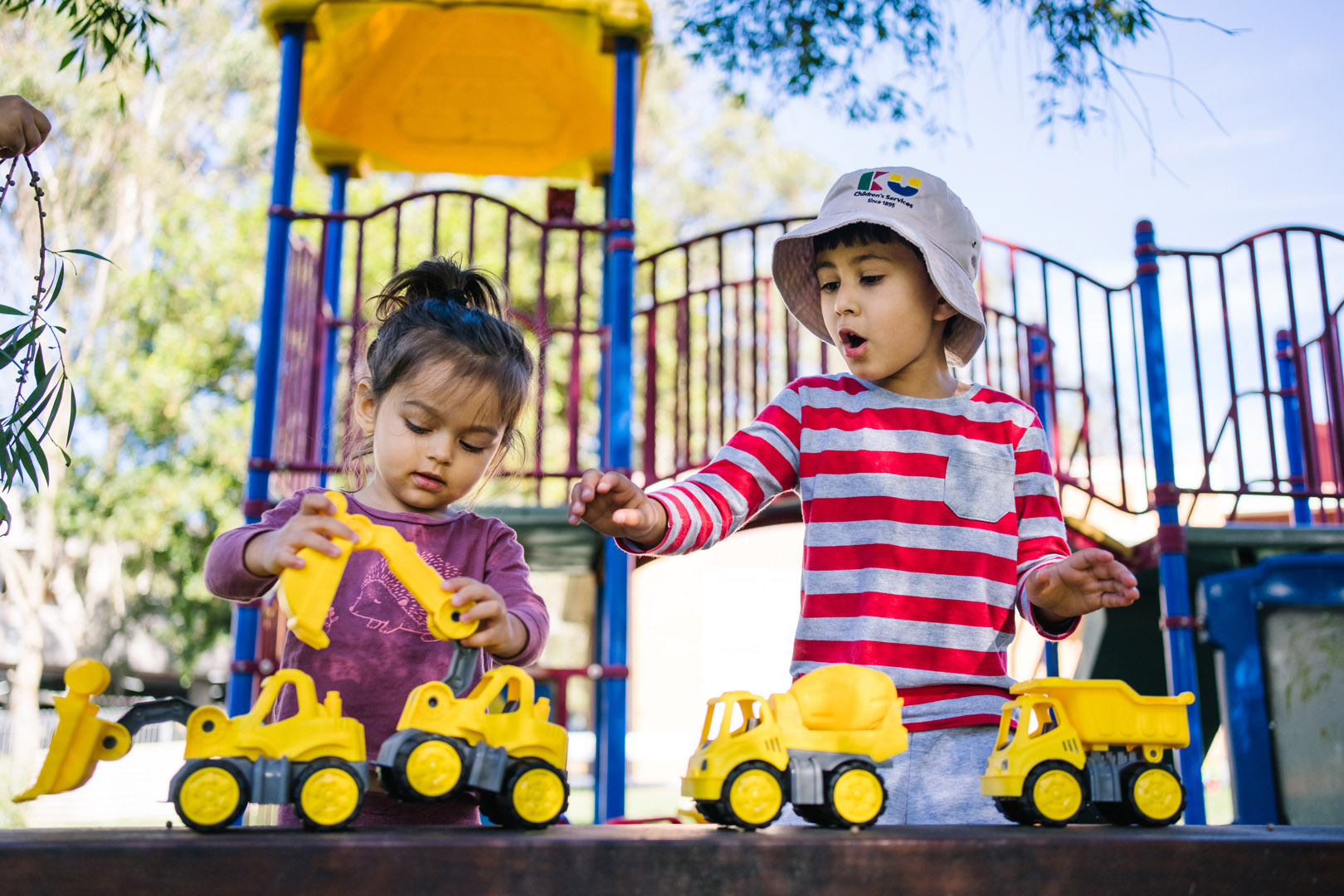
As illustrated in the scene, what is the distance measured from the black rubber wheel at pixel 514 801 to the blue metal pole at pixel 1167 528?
11.9ft

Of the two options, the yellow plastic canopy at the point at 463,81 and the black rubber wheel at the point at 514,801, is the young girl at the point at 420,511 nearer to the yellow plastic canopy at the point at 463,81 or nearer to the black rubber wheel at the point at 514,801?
the black rubber wheel at the point at 514,801

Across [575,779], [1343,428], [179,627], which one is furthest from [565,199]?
[179,627]

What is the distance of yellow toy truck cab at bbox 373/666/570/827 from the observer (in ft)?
3.93

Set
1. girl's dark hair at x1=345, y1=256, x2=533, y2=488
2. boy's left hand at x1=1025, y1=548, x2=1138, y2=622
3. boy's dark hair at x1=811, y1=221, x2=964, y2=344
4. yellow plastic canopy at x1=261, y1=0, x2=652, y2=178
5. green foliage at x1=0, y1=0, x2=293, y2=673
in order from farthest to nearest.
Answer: green foliage at x1=0, y1=0, x2=293, y2=673
yellow plastic canopy at x1=261, y1=0, x2=652, y2=178
boy's dark hair at x1=811, y1=221, x2=964, y2=344
girl's dark hair at x1=345, y1=256, x2=533, y2=488
boy's left hand at x1=1025, y1=548, x2=1138, y2=622

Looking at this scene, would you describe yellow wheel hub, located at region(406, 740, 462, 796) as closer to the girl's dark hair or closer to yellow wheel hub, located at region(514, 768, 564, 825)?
yellow wheel hub, located at region(514, 768, 564, 825)

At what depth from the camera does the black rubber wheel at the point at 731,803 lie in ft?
3.97

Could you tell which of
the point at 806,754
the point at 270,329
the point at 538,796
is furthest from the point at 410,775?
the point at 270,329

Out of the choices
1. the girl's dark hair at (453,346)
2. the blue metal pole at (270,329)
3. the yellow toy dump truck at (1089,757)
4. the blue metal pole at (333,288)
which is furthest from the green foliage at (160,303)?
the yellow toy dump truck at (1089,757)

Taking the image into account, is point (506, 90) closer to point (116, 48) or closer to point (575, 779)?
point (116, 48)

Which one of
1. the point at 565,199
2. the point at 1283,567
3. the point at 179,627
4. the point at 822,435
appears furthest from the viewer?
the point at 179,627

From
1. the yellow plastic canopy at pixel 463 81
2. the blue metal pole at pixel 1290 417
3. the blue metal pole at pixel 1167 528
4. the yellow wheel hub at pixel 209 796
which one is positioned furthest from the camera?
the blue metal pole at pixel 1290 417

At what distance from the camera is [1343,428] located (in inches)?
224

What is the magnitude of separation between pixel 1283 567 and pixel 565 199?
3.57 metres

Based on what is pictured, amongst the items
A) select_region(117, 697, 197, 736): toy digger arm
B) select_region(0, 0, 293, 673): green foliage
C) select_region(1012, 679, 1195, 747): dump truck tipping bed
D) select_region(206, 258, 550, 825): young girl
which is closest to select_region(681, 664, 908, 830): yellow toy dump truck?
select_region(1012, 679, 1195, 747): dump truck tipping bed
